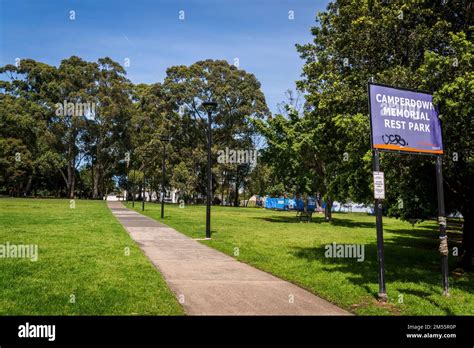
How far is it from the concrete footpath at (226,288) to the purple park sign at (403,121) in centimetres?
327

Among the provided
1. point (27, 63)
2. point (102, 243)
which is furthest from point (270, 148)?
point (27, 63)

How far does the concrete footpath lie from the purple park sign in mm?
3273

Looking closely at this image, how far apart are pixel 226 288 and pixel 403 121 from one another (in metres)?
4.87

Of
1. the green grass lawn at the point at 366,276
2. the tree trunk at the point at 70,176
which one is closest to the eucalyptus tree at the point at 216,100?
the tree trunk at the point at 70,176

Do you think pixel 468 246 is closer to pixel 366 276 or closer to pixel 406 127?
pixel 366 276

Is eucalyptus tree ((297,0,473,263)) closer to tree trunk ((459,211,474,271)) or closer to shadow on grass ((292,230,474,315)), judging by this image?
tree trunk ((459,211,474,271))

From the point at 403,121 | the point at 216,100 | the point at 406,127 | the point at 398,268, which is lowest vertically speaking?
the point at 398,268

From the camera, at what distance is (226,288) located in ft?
25.5

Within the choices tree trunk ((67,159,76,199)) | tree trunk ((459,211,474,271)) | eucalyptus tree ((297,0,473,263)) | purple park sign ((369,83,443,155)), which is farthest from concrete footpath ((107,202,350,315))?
tree trunk ((67,159,76,199))

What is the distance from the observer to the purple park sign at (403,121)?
314 inches

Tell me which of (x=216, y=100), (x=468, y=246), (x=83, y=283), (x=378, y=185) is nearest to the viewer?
(x=378, y=185)

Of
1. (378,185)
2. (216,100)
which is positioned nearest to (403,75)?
(378,185)

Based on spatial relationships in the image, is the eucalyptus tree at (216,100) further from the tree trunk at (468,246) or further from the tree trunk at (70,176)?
the tree trunk at (468,246)
